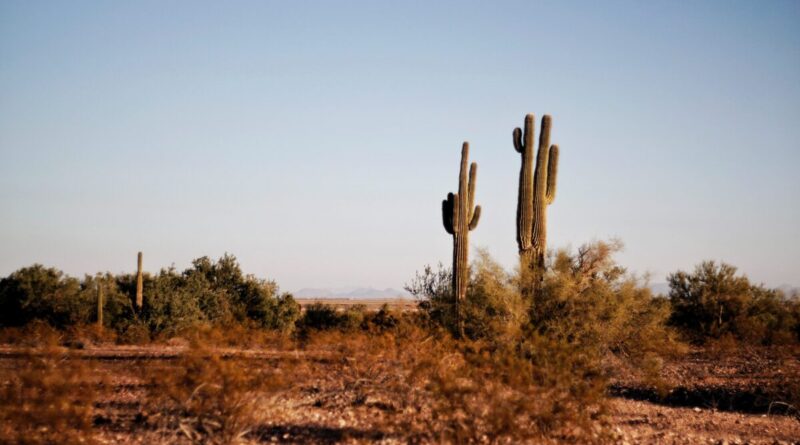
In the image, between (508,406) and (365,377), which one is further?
(365,377)

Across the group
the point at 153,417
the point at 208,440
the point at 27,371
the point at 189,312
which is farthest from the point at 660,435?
the point at 189,312

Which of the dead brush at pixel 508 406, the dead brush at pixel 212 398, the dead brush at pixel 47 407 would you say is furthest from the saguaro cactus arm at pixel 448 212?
the dead brush at pixel 47 407

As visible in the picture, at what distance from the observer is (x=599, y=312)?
1522 centimetres

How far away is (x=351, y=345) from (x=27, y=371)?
4.77 metres

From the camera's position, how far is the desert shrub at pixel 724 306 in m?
23.7

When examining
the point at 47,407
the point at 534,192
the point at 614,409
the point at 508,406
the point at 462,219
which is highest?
the point at 534,192

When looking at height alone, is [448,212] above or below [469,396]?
above

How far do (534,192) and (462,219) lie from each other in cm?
228

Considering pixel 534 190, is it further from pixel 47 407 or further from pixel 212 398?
pixel 47 407

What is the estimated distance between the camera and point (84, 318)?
78.3 ft

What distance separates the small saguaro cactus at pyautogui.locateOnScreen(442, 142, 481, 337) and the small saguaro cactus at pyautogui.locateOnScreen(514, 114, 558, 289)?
173cm

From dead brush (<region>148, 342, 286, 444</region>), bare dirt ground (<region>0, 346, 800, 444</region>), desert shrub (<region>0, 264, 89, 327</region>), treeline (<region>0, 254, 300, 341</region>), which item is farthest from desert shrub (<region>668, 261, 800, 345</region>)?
desert shrub (<region>0, 264, 89, 327</region>)

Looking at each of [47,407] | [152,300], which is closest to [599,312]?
[47,407]

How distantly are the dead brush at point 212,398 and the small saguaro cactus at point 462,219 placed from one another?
31.3 ft
